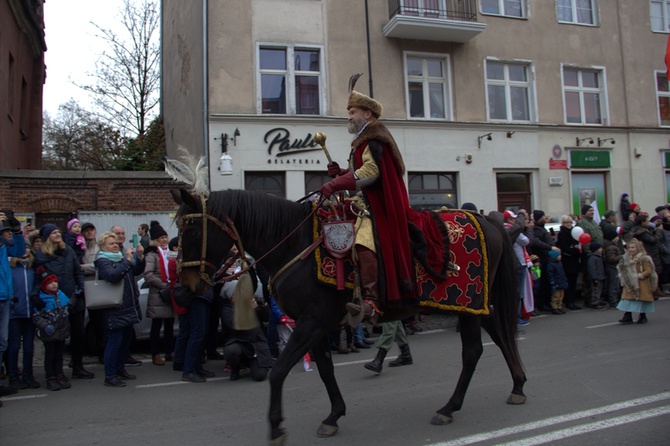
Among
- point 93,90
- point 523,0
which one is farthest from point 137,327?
point 93,90

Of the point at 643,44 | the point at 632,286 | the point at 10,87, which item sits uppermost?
the point at 643,44

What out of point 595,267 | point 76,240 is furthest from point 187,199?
point 595,267

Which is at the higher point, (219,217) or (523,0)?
(523,0)

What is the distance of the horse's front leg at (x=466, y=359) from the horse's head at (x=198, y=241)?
233cm

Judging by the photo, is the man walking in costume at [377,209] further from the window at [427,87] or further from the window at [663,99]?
the window at [663,99]

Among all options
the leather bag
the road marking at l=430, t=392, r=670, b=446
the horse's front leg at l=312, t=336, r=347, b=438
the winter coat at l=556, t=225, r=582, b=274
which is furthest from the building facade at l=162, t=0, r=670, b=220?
the road marking at l=430, t=392, r=670, b=446

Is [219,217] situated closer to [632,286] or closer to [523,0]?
[632,286]

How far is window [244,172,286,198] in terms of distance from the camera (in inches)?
615

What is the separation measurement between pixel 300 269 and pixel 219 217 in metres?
0.80

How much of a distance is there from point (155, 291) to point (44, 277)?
5.05 ft

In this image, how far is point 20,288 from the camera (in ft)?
22.5

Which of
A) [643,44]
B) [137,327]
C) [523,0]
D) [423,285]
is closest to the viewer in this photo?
[423,285]

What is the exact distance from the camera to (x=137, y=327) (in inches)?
343

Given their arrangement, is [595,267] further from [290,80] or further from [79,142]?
[79,142]
